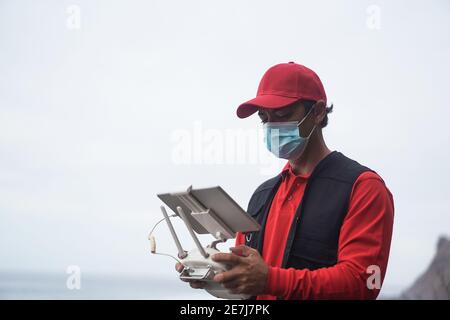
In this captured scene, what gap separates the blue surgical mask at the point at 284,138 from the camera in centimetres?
172

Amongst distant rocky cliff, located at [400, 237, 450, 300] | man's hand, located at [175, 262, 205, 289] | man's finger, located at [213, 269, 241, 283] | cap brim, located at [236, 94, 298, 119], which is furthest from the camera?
distant rocky cliff, located at [400, 237, 450, 300]

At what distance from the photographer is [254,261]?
1.43 m

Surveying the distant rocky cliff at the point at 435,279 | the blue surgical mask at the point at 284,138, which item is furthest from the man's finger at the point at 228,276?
the distant rocky cliff at the point at 435,279

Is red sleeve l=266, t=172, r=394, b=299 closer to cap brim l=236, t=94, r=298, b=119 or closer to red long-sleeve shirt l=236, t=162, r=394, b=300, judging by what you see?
red long-sleeve shirt l=236, t=162, r=394, b=300

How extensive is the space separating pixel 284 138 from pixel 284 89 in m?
0.13

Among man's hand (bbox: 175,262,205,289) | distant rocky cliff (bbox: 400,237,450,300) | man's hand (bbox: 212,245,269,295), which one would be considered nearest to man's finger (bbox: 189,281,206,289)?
man's hand (bbox: 175,262,205,289)

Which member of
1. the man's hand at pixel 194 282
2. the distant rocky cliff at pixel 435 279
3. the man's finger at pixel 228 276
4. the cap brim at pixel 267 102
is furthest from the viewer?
the distant rocky cliff at pixel 435 279

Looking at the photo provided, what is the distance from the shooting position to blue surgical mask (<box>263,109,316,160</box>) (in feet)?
5.65

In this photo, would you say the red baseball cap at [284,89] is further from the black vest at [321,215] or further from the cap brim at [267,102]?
the black vest at [321,215]

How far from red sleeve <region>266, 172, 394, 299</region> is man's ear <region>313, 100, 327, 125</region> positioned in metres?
0.23

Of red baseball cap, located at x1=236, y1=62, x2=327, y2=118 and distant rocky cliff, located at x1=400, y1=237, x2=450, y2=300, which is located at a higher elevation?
red baseball cap, located at x1=236, y1=62, x2=327, y2=118

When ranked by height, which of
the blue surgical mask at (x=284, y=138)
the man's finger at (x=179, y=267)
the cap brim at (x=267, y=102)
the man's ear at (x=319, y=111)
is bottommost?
the man's finger at (x=179, y=267)
